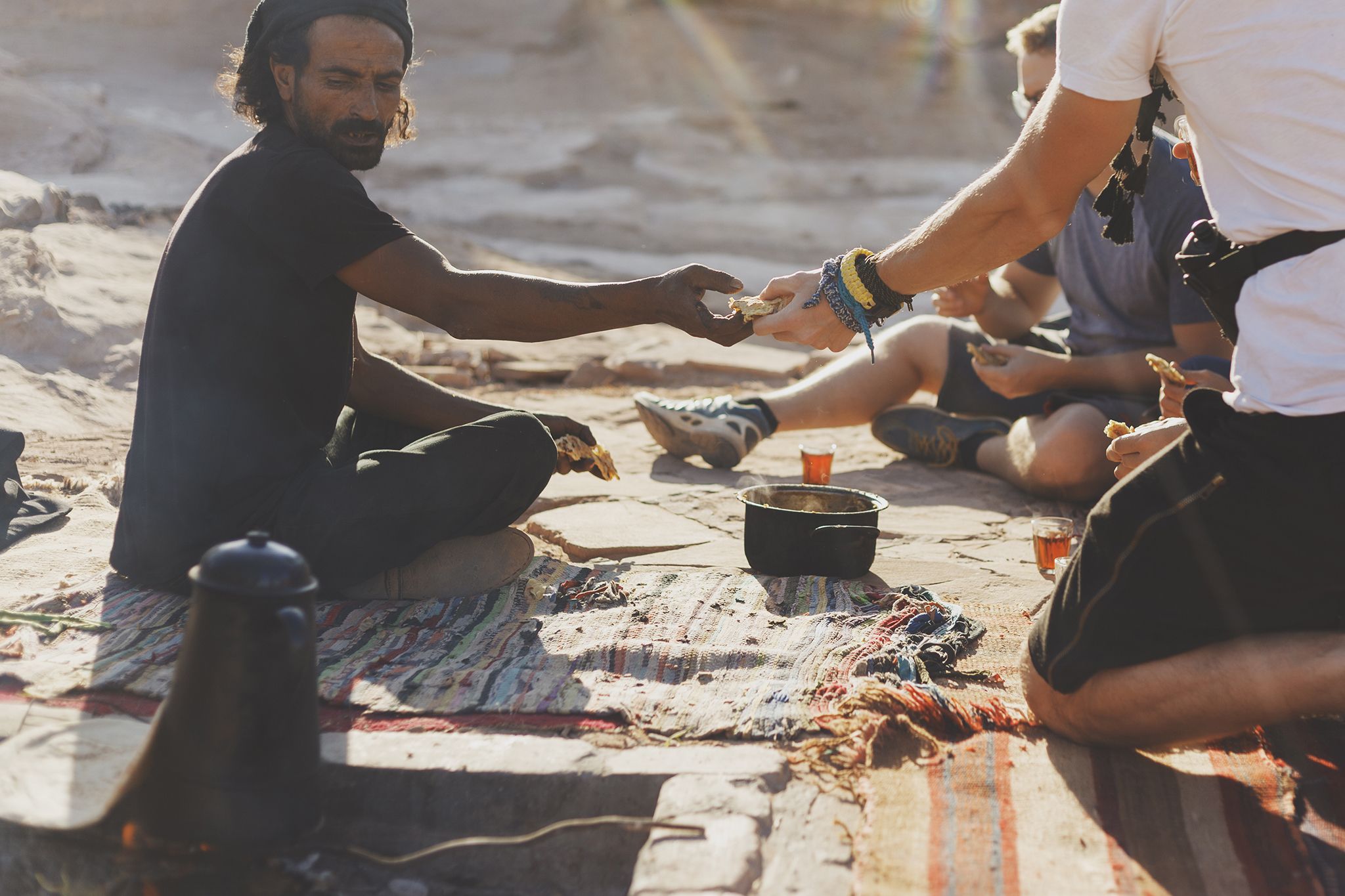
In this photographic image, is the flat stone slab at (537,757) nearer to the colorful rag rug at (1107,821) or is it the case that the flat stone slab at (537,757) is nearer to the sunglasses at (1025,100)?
the colorful rag rug at (1107,821)

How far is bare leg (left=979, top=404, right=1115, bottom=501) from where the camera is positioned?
4.35 meters

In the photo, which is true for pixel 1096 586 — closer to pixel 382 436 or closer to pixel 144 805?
pixel 144 805

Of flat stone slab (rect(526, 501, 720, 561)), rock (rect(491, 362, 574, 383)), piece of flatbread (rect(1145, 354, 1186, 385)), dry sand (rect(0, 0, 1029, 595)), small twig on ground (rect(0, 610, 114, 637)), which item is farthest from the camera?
rock (rect(491, 362, 574, 383))

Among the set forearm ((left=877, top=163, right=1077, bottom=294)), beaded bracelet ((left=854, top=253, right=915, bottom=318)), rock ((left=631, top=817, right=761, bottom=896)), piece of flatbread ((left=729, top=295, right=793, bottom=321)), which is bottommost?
rock ((left=631, top=817, right=761, bottom=896))

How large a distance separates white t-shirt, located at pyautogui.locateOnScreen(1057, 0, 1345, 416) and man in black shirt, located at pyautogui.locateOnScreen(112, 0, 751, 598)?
1309 mm

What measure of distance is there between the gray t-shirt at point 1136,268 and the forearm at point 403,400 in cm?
217

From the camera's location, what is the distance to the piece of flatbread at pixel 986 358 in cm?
465

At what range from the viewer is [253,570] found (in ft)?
6.23

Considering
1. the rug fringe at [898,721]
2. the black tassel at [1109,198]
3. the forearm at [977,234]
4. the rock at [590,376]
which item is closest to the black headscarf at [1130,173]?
the black tassel at [1109,198]

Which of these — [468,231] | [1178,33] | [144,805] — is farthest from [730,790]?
[468,231]

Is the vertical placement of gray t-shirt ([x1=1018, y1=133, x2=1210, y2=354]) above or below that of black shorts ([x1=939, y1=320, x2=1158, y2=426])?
above

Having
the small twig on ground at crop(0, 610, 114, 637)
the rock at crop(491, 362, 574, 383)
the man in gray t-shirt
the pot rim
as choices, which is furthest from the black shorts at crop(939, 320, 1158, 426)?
the small twig on ground at crop(0, 610, 114, 637)

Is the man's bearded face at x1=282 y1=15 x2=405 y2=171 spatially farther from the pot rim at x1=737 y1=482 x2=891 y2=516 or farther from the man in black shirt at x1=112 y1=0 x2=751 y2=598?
the pot rim at x1=737 y1=482 x2=891 y2=516

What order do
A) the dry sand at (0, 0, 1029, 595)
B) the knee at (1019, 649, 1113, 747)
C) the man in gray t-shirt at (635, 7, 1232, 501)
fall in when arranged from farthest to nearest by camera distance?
the dry sand at (0, 0, 1029, 595) < the man in gray t-shirt at (635, 7, 1232, 501) < the knee at (1019, 649, 1113, 747)
